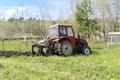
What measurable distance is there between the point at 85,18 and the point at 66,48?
19865 millimetres

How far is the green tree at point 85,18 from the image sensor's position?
108 ft

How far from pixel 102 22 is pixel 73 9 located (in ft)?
15.7

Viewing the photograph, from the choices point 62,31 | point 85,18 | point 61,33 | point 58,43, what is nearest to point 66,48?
point 58,43

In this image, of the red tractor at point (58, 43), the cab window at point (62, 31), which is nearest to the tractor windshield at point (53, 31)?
the red tractor at point (58, 43)

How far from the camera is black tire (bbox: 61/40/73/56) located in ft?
44.4

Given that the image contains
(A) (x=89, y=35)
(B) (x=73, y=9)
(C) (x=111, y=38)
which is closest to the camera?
(C) (x=111, y=38)

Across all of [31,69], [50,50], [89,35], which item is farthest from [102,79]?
[89,35]

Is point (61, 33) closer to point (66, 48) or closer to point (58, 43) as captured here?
point (58, 43)

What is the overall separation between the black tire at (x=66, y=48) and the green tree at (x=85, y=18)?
19.1 m

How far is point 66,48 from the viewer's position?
13.6 meters

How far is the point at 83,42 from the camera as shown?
14.9m

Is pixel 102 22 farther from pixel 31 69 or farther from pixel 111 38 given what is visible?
pixel 31 69

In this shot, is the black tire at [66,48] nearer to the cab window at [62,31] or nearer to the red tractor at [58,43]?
the red tractor at [58,43]

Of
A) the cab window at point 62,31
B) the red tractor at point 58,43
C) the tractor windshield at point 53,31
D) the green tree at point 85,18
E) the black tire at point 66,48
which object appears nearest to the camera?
the red tractor at point 58,43
